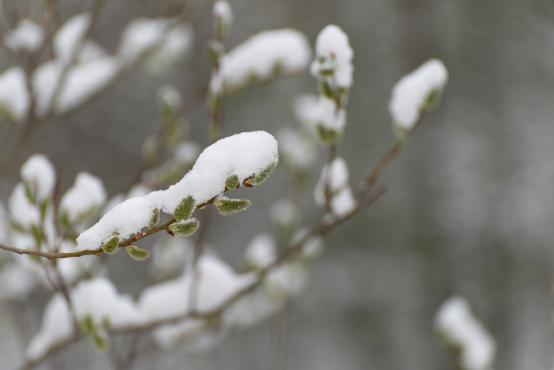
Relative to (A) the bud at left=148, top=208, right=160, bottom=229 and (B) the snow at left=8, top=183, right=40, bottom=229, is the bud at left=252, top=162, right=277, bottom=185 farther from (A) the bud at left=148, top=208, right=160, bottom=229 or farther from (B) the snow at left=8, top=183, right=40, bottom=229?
(B) the snow at left=8, top=183, right=40, bottom=229

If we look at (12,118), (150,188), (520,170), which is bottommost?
(520,170)

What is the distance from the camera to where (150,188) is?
1416mm

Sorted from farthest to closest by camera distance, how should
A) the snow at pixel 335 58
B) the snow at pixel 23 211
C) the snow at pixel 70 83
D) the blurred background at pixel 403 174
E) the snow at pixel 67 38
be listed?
the blurred background at pixel 403 174
the snow at pixel 67 38
the snow at pixel 70 83
the snow at pixel 23 211
the snow at pixel 335 58

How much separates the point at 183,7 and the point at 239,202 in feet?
3.52

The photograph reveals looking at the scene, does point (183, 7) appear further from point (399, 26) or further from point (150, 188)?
point (399, 26)

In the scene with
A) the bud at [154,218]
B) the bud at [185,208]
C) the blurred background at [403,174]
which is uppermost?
the bud at [185,208]

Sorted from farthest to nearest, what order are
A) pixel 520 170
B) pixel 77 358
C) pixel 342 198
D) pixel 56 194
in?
1. pixel 520 170
2. pixel 77 358
3. pixel 342 198
4. pixel 56 194

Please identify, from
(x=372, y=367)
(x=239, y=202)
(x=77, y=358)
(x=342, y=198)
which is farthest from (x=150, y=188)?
(x=372, y=367)

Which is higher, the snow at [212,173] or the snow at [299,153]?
the snow at [212,173]

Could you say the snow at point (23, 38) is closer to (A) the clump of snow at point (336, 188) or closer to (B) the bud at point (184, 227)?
(A) the clump of snow at point (336, 188)

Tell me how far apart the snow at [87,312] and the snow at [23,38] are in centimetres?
65

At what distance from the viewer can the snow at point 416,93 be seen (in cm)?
106

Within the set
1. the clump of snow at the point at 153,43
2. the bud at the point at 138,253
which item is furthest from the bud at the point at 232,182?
the clump of snow at the point at 153,43

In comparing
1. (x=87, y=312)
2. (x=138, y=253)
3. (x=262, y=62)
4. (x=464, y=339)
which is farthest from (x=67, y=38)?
(x=464, y=339)
